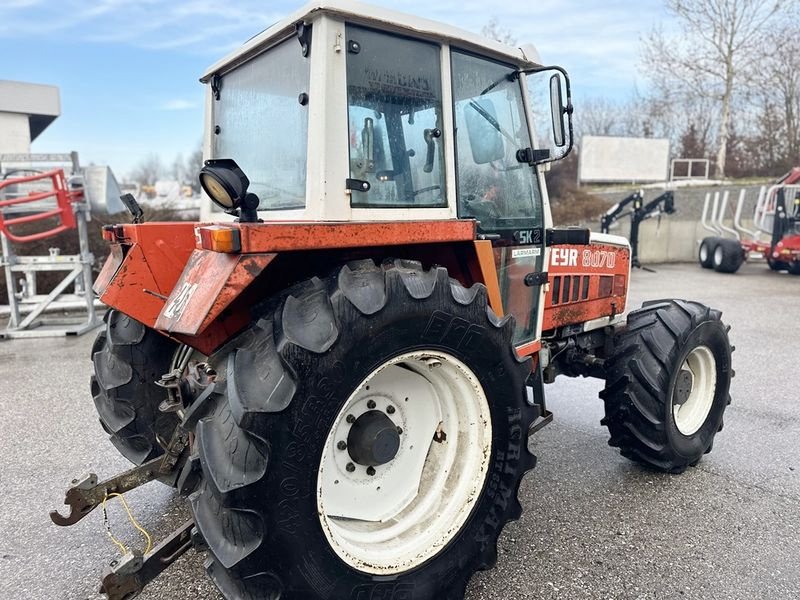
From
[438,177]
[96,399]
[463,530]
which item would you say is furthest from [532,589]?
[96,399]

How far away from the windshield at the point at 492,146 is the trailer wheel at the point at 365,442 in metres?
0.72

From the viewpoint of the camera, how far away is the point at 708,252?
1527 centimetres

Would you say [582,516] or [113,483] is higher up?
[113,483]

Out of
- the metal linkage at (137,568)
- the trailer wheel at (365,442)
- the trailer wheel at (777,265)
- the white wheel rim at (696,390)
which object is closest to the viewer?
the trailer wheel at (365,442)

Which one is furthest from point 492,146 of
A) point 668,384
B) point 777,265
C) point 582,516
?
point 777,265

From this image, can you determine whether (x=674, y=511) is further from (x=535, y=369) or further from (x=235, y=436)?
(x=235, y=436)

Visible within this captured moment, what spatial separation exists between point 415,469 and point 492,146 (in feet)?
5.25

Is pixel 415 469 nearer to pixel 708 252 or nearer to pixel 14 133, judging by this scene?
pixel 708 252

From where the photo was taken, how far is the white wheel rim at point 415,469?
2.21 meters

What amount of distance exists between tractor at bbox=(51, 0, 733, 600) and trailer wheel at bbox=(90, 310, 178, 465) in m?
0.01

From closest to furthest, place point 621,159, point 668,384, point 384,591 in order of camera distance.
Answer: point 384,591 → point 668,384 → point 621,159

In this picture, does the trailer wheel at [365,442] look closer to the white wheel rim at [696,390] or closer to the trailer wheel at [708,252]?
the white wheel rim at [696,390]

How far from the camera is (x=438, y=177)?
2535 mm

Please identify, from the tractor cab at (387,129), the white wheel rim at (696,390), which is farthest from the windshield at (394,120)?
the white wheel rim at (696,390)
